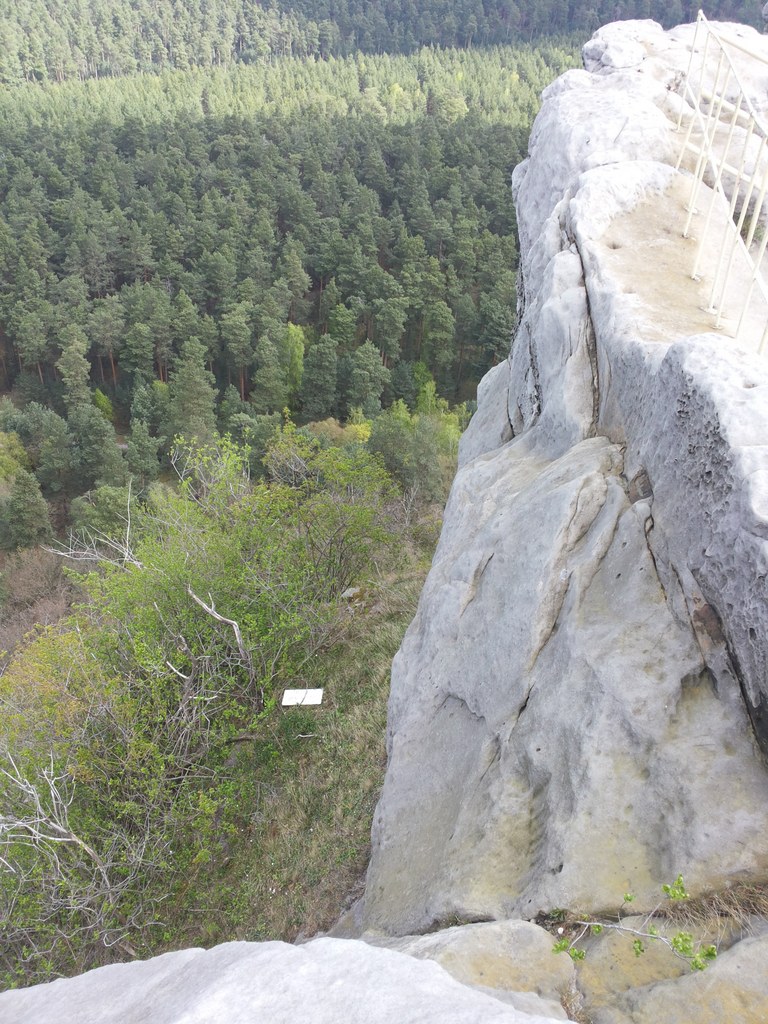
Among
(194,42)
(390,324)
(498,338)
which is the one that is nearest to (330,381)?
(390,324)

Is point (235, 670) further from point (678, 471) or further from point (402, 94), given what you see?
point (402, 94)

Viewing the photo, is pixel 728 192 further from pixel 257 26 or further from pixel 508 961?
pixel 257 26

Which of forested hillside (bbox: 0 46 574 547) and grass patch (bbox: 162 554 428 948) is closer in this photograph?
grass patch (bbox: 162 554 428 948)

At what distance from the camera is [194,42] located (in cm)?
14762

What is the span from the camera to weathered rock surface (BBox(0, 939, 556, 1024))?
392 cm

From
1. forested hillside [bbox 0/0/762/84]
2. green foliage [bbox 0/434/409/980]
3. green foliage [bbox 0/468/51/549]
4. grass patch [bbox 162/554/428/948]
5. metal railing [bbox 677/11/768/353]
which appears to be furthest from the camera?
forested hillside [bbox 0/0/762/84]

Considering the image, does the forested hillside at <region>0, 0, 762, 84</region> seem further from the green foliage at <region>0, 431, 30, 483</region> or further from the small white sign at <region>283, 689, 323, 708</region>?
the small white sign at <region>283, 689, 323, 708</region>

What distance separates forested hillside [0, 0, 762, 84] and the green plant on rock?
160544mm

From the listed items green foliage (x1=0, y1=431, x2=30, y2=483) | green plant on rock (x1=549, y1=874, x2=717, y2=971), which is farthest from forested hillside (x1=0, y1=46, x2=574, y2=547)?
green plant on rock (x1=549, y1=874, x2=717, y2=971)

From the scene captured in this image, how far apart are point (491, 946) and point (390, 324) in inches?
2256

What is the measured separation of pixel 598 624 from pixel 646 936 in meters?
2.63

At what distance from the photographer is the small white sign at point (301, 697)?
14.5m

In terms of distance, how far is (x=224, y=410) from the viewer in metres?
56.2


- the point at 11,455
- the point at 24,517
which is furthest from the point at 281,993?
the point at 11,455
